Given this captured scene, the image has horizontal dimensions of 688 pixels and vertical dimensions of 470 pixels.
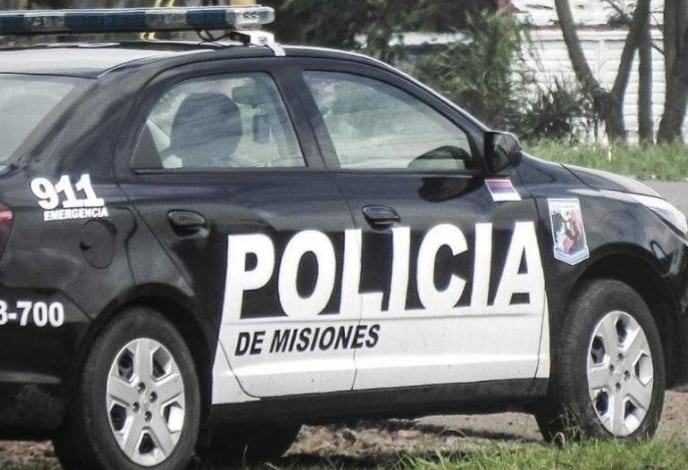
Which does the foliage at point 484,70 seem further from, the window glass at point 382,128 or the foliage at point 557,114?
the window glass at point 382,128

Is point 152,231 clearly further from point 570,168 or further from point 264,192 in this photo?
point 570,168

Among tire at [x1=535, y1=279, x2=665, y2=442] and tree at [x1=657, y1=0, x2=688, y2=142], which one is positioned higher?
tire at [x1=535, y1=279, x2=665, y2=442]

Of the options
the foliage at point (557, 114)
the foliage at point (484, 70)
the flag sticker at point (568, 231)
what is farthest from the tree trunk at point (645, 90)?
the flag sticker at point (568, 231)

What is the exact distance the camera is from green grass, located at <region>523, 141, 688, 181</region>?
63.1 ft

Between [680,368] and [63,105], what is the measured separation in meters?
2.95

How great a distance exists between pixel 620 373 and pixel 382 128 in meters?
1.35

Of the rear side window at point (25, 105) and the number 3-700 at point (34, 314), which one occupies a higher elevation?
the rear side window at point (25, 105)

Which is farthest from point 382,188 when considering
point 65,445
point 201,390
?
point 65,445

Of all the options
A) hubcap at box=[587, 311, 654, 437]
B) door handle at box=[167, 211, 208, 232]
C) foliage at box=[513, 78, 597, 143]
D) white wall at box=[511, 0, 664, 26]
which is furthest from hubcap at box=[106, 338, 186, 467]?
white wall at box=[511, 0, 664, 26]

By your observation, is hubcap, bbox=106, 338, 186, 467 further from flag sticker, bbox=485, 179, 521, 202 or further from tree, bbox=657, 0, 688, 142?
tree, bbox=657, 0, 688, 142

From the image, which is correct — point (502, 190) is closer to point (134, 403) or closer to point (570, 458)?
point (570, 458)

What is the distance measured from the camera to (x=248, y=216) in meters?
6.67

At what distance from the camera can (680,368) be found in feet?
27.0

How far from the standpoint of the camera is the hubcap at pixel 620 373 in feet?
25.2
